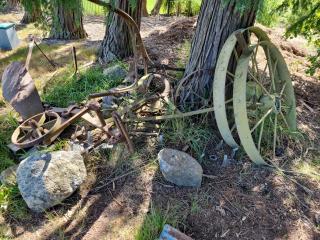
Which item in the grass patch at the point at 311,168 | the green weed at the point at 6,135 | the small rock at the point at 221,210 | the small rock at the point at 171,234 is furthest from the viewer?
the green weed at the point at 6,135

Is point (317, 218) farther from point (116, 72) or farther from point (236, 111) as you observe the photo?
point (116, 72)

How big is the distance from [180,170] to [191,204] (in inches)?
12.2

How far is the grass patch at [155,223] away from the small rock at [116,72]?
2232 millimetres

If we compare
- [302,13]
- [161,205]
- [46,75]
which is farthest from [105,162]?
[302,13]

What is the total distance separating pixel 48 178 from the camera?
8.98 ft

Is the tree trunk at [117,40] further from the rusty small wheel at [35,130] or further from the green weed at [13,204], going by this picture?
the green weed at [13,204]

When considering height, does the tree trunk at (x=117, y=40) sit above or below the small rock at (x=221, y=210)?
above

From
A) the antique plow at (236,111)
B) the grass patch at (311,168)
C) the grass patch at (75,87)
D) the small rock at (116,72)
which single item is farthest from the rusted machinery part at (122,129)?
the grass patch at (311,168)

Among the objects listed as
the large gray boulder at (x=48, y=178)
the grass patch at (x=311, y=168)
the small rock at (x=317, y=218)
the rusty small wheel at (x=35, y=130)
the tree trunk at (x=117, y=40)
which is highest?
the tree trunk at (x=117, y=40)

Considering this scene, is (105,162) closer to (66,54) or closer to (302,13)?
(66,54)

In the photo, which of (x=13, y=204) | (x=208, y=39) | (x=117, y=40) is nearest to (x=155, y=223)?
(x=13, y=204)

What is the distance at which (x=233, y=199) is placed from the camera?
2.81 metres

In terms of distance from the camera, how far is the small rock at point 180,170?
2.86 m

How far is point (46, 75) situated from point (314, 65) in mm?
3837
